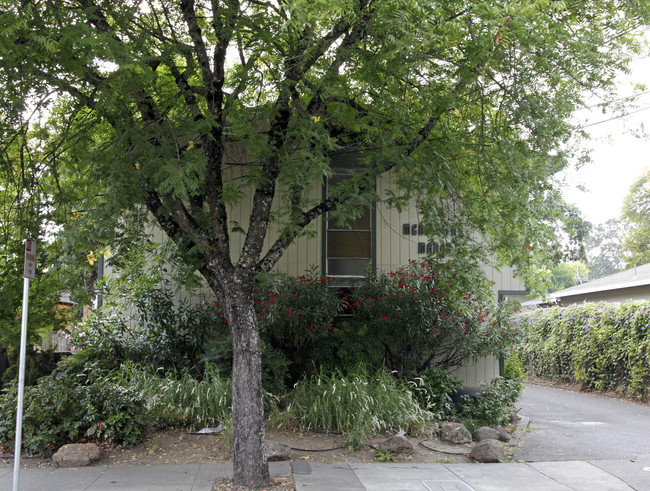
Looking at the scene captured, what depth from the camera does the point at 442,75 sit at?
812 centimetres

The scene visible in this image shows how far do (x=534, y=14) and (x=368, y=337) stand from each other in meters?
5.66

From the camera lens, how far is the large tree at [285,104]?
5.88m

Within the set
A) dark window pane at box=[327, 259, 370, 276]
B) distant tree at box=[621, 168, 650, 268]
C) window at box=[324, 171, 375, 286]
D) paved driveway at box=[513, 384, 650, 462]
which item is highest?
distant tree at box=[621, 168, 650, 268]

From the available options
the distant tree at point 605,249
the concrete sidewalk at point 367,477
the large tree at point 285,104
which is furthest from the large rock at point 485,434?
Result: the distant tree at point 605,249

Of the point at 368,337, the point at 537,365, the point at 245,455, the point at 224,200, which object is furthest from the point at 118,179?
the point at 537,365

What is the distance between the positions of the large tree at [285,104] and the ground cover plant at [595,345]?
4593 mm

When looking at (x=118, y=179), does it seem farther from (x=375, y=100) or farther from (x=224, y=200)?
(x=375, y=100)

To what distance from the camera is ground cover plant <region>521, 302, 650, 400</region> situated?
13.9 meters

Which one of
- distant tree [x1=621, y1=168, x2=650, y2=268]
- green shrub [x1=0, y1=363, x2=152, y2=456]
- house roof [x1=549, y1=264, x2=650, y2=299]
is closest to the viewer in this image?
green shrub [x1=0, y1=363, x2=152, y2=456]

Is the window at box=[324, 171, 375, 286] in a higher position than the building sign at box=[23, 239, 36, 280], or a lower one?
higher

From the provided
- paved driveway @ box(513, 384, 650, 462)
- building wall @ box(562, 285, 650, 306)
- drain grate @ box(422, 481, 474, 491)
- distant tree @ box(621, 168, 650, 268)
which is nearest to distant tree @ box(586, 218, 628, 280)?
distant tree @ box(621, 168, 650, 268)

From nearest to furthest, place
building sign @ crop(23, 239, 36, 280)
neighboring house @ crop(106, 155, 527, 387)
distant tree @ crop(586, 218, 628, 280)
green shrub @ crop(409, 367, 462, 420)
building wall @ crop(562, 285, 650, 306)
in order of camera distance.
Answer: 1. building sign @ crop(23, 239, 36, 280)
2. green shrub @ crop(409, 367, 462, 420)
3. neighboring house @ crop(106, 155, 527, 387)
4. building wall @ crop(562, 285, 650, 306)
5. distant tree @ crop(586, 218, 628, 280)

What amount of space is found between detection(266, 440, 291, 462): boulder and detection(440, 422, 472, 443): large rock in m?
2.43

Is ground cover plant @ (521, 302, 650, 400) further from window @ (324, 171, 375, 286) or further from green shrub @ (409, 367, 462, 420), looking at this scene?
window @ (324, 171, 375, 286)
